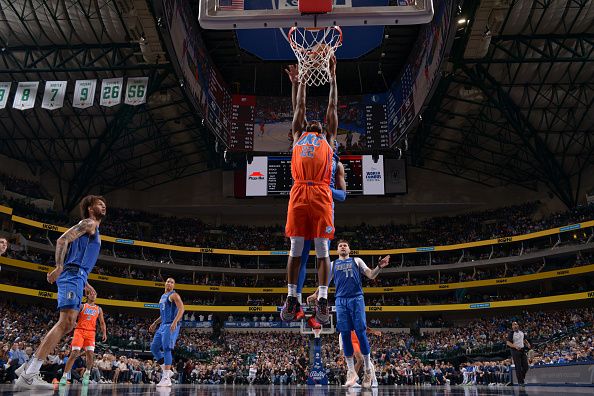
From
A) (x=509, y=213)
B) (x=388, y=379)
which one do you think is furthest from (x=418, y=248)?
(x=388, y=379)

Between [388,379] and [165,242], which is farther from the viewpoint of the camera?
[165,242]

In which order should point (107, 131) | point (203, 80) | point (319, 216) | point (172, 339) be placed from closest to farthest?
point (319, 216)
point (172, 339)
point (203, 80)
point (107, 131)

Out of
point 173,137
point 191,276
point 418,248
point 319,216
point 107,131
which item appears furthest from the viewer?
point 191,276

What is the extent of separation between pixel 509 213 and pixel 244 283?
22.2m

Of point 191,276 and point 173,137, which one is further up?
point 173,137

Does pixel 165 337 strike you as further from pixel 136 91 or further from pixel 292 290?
pixel 136 91

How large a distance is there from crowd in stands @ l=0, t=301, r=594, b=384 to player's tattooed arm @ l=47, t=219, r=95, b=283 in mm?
10276

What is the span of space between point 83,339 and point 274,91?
26285 mm

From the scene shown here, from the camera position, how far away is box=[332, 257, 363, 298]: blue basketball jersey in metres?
9.09

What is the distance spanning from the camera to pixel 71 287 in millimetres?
6547

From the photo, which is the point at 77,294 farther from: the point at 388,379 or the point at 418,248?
the point at 418,248

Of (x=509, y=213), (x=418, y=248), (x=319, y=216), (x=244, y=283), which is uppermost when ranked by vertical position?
(x=509, y=213)

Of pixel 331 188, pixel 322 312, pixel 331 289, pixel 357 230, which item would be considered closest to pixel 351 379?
pixel 322 312

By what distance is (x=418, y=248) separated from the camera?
38.5 metres
